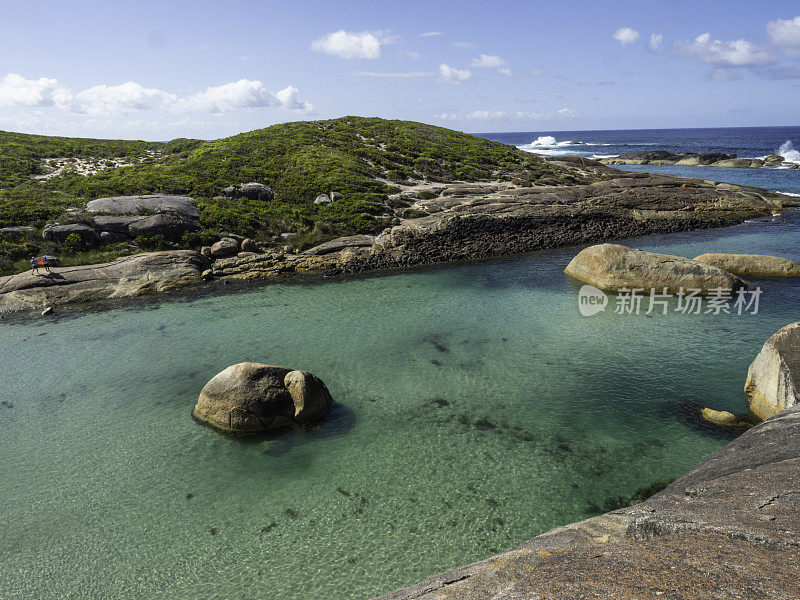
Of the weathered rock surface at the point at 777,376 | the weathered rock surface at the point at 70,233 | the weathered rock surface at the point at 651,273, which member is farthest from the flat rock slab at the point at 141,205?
the weathered rock surface at the point at 777,376

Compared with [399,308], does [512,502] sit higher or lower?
lower

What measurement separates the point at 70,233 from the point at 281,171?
27.3m

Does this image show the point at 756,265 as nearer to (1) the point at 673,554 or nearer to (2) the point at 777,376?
(2) the point at 777,376

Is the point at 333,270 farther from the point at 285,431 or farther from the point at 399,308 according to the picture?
the point at 285,431

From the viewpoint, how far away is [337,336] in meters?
22.0

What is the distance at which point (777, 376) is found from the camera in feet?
43.9

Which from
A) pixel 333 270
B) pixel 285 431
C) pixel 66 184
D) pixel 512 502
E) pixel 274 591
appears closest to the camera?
pixel 274 591

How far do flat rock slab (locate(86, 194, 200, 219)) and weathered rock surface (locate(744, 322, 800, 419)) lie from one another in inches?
1590

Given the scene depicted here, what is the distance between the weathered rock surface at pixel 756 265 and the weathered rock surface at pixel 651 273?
3346 mm

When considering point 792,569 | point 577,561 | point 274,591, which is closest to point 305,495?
point 274,591

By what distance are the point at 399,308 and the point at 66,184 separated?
4239 cm

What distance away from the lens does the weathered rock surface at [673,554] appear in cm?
464

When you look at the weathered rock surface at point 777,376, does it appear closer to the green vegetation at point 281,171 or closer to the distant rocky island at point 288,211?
the distant rocky island at point 288,211

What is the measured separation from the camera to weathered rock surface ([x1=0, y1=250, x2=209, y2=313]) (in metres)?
27.4
